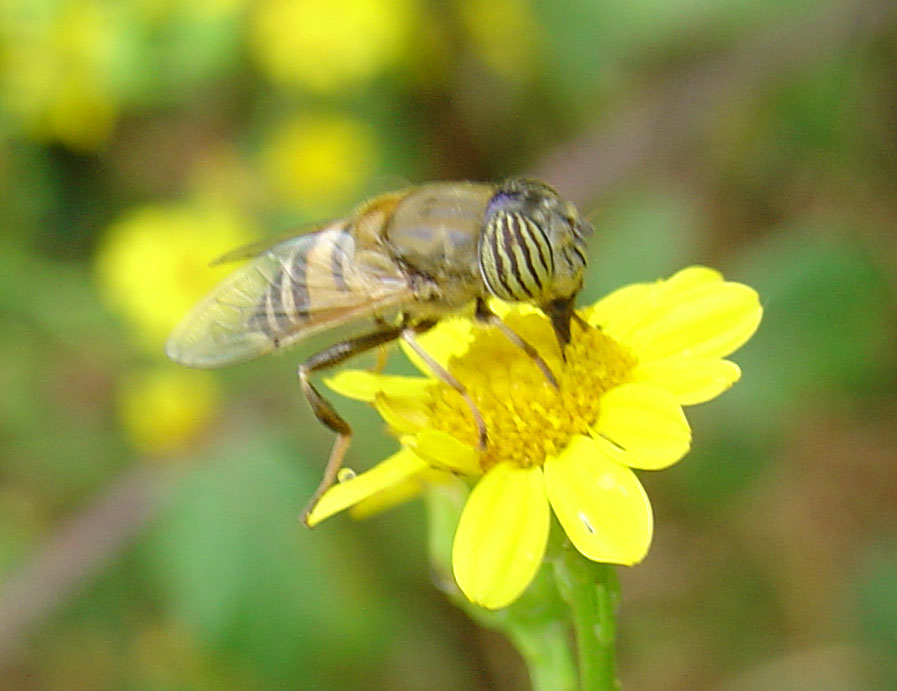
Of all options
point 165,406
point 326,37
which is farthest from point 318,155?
point 165,406

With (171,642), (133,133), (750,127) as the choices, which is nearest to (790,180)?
(750,127)

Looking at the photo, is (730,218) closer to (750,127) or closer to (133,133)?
(750,127)

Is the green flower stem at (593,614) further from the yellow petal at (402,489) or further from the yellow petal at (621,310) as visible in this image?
the yellow petal at (621,310)

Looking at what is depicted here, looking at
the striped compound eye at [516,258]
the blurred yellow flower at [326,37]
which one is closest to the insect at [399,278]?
the striped compound eye at [516,258]

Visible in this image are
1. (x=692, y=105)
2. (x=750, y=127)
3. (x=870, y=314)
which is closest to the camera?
(x=870, y=314)

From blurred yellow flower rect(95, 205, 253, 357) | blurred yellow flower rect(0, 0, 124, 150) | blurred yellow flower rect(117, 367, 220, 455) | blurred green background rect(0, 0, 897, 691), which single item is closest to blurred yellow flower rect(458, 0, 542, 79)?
blurred green background rect(0, 0, 897, 691)
